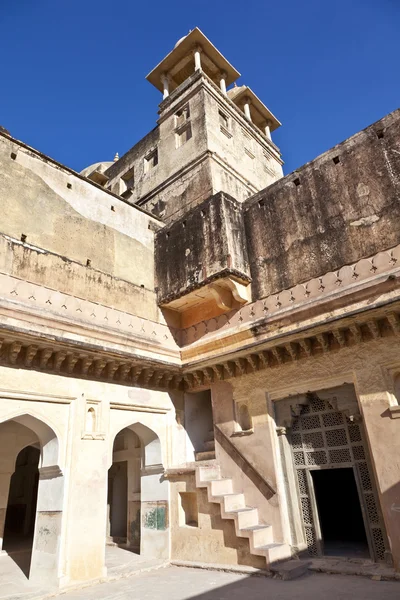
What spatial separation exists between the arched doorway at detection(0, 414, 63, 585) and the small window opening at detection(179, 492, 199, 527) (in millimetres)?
2621

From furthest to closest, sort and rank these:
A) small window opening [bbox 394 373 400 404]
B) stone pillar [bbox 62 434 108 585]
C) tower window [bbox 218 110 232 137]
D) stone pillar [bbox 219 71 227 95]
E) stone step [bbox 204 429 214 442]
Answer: stone pillar [bbox 219 71 227 95]
tower window [bbox 218 110 232 137]
stone step [bbox 204 429 214 442]
stone pillar [bbox 62 434 108 585]
small window opening [bbox 394 373 400 404]

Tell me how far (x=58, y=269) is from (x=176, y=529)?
5.78 meters

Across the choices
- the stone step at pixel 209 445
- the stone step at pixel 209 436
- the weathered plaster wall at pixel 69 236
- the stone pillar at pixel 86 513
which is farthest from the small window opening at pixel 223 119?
the stone pillar at pixel 86 513

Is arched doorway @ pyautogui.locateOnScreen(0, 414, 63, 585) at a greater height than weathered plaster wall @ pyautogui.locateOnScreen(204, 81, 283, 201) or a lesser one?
lesser

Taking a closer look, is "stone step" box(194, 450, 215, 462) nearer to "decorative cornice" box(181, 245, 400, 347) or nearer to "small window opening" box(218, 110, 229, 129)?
"decorative cornice" box(181, 245, 400, 347)

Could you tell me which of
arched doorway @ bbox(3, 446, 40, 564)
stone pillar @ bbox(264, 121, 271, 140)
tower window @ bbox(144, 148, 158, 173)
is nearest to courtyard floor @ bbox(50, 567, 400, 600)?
arched doorway @ bbox(3, 446, 40, 564)

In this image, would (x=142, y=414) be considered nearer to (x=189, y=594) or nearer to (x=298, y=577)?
(x=189, y=594)

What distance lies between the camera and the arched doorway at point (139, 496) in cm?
834

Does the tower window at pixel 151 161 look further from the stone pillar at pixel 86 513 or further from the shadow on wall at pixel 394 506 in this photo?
the shadow on wall at pixel 394 506

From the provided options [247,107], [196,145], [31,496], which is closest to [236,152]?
[196,145]

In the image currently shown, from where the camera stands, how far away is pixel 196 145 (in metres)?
12.4

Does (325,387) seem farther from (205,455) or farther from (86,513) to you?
(86,513)

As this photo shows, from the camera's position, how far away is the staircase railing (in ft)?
24.6

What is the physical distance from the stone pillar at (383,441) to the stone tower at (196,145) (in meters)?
6.86
